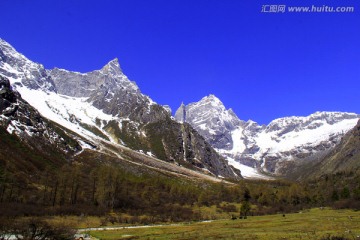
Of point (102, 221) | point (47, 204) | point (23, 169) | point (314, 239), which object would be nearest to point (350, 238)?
point (314, 239)

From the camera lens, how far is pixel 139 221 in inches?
4857

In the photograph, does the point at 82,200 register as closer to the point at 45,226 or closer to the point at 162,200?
the point at 162,200

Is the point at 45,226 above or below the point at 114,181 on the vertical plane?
below

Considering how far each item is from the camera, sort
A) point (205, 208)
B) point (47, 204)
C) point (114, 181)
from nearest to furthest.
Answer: point (47, 204) → point (114, 181) → point (205, 208)

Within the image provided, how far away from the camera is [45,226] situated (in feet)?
149

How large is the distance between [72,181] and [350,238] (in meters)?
131

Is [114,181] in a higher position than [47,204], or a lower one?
higher

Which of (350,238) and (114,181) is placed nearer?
(350,238)

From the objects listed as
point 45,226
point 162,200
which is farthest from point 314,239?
point 162,200

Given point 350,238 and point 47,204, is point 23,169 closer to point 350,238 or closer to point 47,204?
point 47,204

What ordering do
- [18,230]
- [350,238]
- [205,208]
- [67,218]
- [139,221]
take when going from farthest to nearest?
[205,208], [139,221], [67,218], [350,238], [18,230]

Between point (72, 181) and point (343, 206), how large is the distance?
112 meters

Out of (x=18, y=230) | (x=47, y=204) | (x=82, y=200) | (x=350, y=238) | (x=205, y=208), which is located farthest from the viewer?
(x=205, y=208)

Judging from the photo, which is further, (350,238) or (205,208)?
(205,208)
